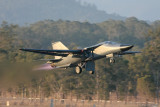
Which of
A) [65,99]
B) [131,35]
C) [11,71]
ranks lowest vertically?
[65,99]

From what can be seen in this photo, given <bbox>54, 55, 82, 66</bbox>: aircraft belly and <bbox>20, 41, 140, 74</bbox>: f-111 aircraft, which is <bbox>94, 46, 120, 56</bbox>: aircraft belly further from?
<bbox>54, 55, 82, 66</bbox>: aircraft belly

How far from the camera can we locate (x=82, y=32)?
163125 millimetres

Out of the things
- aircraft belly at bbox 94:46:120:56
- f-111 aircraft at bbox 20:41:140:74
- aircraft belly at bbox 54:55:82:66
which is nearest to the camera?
aircraft belly at bbox 94:46:120:56

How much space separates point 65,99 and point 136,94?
12353mm

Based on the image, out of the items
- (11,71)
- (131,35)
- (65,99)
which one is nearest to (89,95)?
(65,99)

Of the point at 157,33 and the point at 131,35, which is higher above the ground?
the point at 131,35

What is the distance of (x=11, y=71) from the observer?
3128cm

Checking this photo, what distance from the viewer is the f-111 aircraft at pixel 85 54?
88.8 ft

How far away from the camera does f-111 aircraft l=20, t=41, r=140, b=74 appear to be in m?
27.1

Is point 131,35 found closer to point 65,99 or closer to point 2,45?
point 2,45

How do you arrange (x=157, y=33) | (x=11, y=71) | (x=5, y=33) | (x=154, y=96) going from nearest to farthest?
(x=11, y=71) < (x=154, y=96) < (x=157, y=33) < (x=5, y=33)

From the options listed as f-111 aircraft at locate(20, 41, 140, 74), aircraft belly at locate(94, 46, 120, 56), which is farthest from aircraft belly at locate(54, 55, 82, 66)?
aircraft belly at locate(94, 46, 120, 56)

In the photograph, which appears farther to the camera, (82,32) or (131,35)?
(82,32)

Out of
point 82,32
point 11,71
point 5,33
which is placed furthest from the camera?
point 82,32
